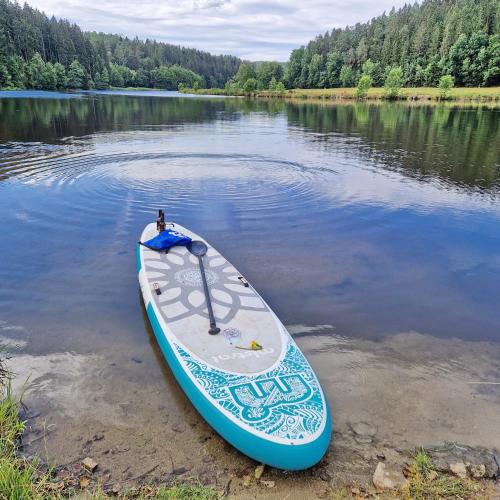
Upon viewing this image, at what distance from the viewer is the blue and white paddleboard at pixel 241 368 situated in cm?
585

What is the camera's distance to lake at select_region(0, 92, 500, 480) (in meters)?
8.32

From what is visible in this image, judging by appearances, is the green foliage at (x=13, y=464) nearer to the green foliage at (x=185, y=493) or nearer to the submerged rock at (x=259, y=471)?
the green foliage at (x=185, y=493)

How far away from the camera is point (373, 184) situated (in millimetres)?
22203

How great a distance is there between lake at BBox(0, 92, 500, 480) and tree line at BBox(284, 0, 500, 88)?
4331 inches

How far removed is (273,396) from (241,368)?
2.74 feet

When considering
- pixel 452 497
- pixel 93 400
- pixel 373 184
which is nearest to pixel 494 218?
pixel 373 184

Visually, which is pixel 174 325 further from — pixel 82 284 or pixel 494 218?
pixel 494 218

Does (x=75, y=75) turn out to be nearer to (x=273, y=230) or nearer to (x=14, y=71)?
(x=14, y=71)

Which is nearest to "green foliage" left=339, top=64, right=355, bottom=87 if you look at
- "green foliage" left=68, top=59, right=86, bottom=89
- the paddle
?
"green foliage" left=68, top=59, right=86, bottom=89

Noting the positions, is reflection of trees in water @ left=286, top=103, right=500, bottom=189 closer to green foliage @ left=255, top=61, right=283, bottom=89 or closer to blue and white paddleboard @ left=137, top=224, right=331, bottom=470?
blue and white paddleboard @ left=137, top=224, right=331, bottom=470

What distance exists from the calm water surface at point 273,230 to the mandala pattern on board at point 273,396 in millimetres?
2719

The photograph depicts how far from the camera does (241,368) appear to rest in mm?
7039

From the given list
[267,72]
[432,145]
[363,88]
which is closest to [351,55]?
[267,72]

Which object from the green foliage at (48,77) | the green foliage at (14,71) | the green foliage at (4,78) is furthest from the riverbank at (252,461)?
the green foliage at (48,77)
